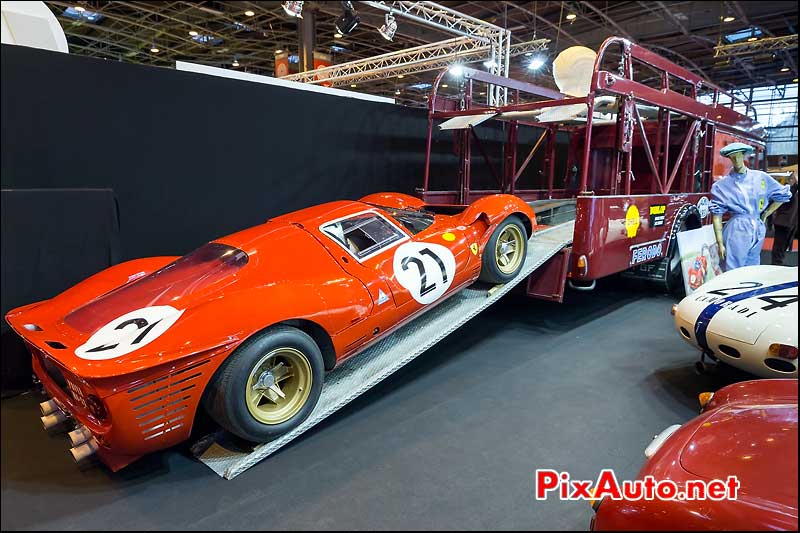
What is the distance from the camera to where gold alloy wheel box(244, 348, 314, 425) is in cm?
271

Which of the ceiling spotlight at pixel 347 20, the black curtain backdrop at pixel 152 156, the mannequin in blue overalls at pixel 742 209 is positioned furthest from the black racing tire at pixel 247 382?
the ceiling spotlight at pixel 347 20

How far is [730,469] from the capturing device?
65.1 inches

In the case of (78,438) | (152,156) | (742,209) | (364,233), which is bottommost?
(78,438)

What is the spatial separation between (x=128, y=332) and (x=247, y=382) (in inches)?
25.8

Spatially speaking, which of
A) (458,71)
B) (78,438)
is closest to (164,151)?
(78,438)

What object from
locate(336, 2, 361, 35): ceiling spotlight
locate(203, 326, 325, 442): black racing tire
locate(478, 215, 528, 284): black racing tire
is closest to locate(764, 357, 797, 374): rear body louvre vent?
locate(478, 215, 528, 284): black racing tire

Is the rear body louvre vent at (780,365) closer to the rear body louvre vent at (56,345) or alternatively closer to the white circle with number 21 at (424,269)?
the white circle with number 21 at (424,269)

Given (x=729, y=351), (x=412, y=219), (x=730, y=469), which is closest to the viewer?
(x=730, y=469)

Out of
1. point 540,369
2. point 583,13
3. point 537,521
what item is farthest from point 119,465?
point 583,13

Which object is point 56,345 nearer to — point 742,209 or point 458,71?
point 458,71

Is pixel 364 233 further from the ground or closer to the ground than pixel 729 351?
further from the ground

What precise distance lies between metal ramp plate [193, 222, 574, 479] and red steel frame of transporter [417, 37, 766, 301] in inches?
16.1

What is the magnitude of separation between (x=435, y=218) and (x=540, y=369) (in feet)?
5.34

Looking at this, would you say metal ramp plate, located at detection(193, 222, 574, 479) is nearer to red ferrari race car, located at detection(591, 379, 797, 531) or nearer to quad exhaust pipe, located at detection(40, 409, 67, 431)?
quad exhaust pipe, located at detection(40, 409, 67, 431)
